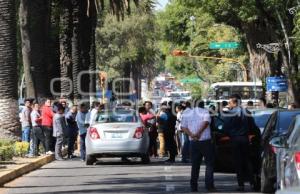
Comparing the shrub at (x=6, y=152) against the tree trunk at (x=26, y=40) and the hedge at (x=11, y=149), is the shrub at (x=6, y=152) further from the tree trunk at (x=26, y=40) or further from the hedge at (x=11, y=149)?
the tree trunk at (x=26, y=40)

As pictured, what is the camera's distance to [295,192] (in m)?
8.61

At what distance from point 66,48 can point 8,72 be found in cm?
1131

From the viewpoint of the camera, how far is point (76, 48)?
34312 millimetres

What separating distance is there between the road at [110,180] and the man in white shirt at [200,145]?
12.1 inches

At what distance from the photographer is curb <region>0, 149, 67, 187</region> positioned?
658 inches

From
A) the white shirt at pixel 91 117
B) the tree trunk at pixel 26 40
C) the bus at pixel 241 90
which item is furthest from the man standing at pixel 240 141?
the bus at pixel 241 90

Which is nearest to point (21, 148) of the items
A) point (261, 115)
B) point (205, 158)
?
point (261, 115)

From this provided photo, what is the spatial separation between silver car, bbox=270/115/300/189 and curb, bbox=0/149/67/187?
7.22 metres

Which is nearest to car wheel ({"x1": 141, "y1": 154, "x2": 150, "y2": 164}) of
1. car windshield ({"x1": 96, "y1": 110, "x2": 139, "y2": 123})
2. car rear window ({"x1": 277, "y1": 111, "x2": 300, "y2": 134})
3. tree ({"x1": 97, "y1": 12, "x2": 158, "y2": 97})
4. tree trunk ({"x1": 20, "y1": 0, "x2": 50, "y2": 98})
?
car windshield ({"x1": 96, "y1": 110, "x2": 139, "y2": 123})

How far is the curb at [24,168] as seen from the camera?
16.7 m

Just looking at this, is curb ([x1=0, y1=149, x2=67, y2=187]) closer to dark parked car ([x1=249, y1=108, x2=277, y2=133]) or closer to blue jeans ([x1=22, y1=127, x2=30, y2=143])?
blue jeans ([x1=22, y1=127, x2=30, y2=143])

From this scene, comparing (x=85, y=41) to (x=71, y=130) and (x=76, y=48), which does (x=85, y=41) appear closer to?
(x=76, y=48)

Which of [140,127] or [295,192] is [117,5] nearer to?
[140,127]

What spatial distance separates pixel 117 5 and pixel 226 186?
53.7 feet
